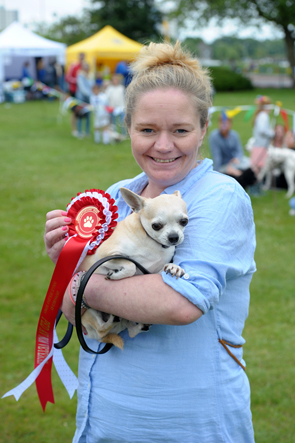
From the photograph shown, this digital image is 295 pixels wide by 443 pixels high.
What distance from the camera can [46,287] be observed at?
555 centimetres

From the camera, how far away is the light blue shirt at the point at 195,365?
5.16 ft

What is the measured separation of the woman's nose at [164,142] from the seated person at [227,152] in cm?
769

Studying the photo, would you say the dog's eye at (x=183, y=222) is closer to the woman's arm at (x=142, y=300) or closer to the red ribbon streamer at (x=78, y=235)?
the woman's arm at (x=142, y=300)

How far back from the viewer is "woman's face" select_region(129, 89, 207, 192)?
165 cm

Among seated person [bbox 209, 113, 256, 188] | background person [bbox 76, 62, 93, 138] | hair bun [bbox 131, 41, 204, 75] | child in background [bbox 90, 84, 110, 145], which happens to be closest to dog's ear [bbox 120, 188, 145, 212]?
hair bun [bbox 131, 41, 204, 75]

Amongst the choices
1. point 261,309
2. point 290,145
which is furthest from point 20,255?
point 290,145

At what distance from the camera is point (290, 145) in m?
10.9

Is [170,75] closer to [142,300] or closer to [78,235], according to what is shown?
[78,235]

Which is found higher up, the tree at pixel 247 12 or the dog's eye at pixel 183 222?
the dog's eye at pixel 183 222

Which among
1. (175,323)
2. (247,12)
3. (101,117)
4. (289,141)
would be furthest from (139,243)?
(247,12)

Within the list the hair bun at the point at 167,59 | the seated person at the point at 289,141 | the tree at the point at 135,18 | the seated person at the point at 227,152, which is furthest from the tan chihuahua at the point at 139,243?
the tree at the point at 135,18

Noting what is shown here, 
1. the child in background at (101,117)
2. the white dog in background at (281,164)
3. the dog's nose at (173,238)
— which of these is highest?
the dog's nose at (173,238)

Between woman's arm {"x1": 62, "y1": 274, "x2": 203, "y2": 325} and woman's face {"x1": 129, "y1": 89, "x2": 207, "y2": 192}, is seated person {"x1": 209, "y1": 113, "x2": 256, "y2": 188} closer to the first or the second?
woman's face {"x1": 129, "y1": 89, "x2": 207, "y2": 192}

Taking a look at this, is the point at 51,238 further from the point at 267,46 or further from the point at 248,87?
the point at 267,46
